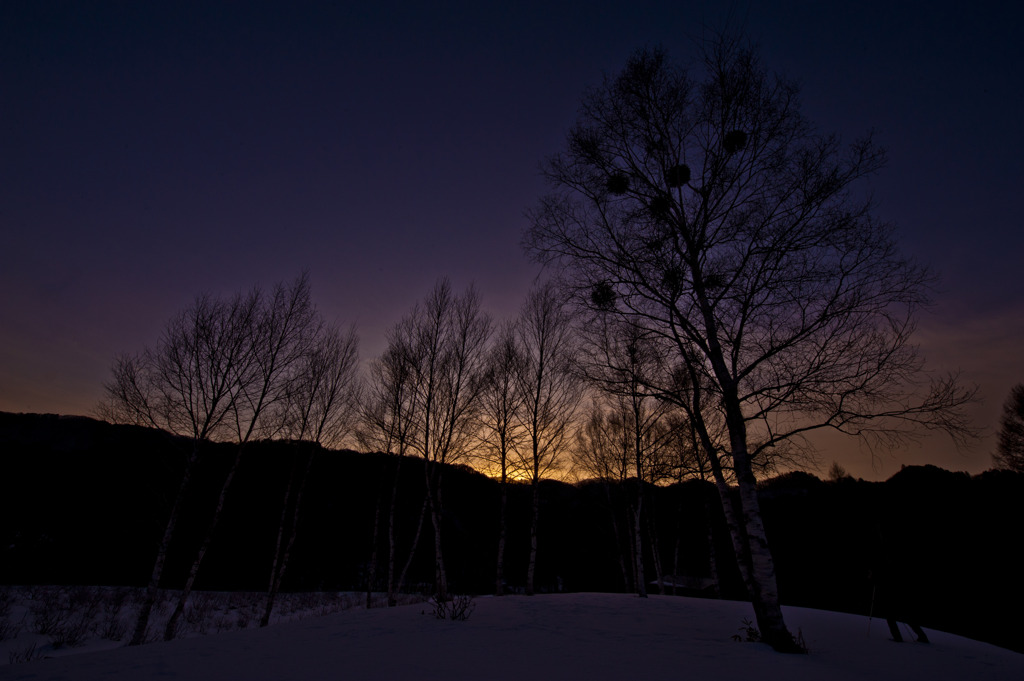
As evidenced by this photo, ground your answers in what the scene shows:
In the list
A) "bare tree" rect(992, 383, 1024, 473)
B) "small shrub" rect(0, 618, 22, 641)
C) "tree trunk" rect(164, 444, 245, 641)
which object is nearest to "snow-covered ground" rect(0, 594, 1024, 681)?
"tree trunk" rect(164, 444, 245, 641)

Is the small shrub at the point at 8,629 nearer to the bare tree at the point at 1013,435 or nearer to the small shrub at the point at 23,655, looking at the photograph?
the small shrub at the point at 23,655

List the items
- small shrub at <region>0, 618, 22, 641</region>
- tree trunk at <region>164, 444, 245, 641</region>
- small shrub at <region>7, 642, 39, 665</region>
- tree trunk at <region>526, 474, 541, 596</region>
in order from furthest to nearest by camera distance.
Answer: tree trunk at <region>526, 474, 541, 596</region> → tree trunk at <region>164, 444, 245, 641</region> → small shrub at <region>0, 618, 22, 641</region> → small shrub at <region>7, 642, 39, 665</region>

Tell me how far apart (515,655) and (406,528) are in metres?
25.7

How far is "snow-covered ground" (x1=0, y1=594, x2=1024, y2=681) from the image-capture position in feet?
13.2

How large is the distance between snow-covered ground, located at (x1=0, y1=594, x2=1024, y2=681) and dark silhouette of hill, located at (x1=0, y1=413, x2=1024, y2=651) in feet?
33.1

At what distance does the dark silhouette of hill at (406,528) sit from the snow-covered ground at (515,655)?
10.1m

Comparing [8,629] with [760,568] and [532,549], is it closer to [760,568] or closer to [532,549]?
→ [532,549]

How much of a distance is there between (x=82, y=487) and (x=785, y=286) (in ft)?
102

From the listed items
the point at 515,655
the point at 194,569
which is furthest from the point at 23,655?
the point at 515,655

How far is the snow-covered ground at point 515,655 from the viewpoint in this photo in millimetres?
4023

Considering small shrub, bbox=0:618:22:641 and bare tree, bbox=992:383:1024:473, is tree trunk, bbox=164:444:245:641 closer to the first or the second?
small shrub, bbox=0:618:22:641

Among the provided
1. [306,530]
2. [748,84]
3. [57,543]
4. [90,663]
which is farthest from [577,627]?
[57,543]

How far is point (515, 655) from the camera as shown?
4.75 m

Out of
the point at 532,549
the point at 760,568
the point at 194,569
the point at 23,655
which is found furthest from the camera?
the point at 532,549
